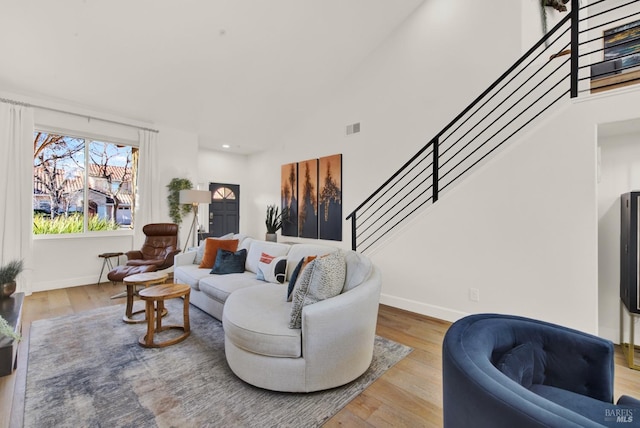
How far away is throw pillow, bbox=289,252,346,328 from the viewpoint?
1.93 meters

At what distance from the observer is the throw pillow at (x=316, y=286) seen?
1927 millimetres

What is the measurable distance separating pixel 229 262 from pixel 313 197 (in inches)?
98.9

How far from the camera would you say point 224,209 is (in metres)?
7.01

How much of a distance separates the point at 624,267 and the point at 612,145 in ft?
3.78

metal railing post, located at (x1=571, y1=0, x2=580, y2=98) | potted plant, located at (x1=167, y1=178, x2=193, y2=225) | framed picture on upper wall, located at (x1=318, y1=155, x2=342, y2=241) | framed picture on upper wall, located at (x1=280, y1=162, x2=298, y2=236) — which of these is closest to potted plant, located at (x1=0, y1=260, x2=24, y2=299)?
potted plant, located at (x1=167, y1=178, x2=193, y2=225)

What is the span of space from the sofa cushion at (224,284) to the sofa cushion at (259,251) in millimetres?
183

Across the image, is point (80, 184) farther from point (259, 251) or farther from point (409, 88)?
point (409, 88)

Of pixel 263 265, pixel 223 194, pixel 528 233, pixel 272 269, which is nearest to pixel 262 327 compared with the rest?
pixel 272 269

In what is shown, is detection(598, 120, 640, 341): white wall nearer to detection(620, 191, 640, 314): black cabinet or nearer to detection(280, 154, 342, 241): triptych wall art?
detection(620, 191, 640, 314): black cabinet

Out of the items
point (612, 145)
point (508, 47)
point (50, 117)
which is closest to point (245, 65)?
point (50, 117)

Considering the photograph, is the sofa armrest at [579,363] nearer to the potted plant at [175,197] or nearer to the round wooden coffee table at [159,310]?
the round wooden coffee table at [159,310]

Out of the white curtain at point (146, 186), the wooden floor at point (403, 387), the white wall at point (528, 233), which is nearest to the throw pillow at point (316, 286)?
the wooden floor at point (403, 387)

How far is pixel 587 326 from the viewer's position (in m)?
2.36

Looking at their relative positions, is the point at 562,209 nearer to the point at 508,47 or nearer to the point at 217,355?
the point at 508,47
